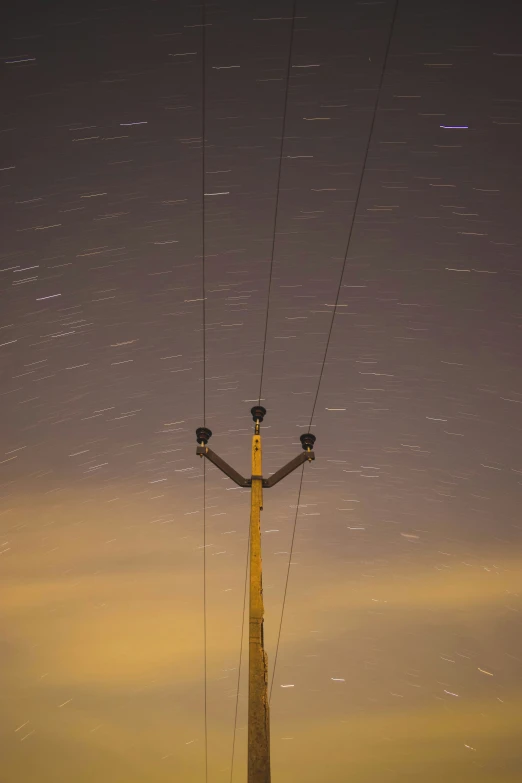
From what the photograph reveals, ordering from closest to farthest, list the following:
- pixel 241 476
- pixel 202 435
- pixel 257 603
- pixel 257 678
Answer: pixel 257 678 → pixel 257 603 → pixel 241 476 → pixel 202 435

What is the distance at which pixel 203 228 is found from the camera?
405 inches

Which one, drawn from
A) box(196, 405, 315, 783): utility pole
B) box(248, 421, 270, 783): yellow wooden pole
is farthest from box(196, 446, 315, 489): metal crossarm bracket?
box(248, 421, 270, 783): yellow wooden pole

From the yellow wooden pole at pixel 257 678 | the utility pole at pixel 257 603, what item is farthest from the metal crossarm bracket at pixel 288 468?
the yellow wooden pole at pixel 257 678

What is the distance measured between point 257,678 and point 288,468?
2903 millimetres

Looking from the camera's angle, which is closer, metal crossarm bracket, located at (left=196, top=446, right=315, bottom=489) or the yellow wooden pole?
the yellow wooden pole

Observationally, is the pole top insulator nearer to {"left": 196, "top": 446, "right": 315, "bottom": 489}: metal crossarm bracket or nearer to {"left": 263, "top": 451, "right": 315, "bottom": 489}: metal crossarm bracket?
{"left": 196, "top": 446, "right": 315, "bottom": 489}: metal crossarm bracket

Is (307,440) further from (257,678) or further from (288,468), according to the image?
(257,678)

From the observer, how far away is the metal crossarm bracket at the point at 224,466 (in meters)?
8.13

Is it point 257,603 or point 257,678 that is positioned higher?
point 257,603

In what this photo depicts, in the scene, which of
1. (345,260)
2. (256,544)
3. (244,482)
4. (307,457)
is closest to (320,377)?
(345,260)

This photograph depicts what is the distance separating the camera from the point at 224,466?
27.3 feet

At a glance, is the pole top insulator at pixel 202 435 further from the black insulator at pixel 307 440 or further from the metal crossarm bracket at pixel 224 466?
the black insulator at pixel 307 440

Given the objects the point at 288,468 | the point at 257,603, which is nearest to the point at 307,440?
the point at 288,468

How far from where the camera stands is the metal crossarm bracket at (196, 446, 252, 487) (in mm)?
8133
